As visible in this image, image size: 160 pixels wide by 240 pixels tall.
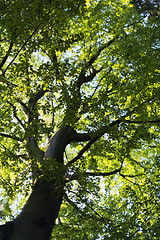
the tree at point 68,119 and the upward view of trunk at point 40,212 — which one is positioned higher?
the tree at point 68,119

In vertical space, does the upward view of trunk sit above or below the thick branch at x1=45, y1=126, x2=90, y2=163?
below

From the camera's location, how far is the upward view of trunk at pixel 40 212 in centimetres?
404

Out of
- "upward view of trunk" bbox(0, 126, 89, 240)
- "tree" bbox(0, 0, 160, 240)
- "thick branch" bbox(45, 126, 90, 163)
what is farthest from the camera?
"thick branch" bbox(45, 126, 90, 163)

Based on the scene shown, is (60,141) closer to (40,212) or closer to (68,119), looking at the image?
(68,119)

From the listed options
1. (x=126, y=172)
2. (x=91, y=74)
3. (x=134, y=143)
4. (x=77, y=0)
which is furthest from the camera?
(x=126, y=172)

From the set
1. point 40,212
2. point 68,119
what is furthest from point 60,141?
point 40,212

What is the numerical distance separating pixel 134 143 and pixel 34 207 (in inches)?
154

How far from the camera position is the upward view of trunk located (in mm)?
4035

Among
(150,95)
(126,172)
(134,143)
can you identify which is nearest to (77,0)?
(150,95)

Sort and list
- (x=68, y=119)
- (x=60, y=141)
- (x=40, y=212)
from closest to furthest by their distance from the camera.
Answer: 1. (x=40, y=212)
2. (x=68, y=119)
3. (x=60, y=141)

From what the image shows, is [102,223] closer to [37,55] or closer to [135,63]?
[135,63]

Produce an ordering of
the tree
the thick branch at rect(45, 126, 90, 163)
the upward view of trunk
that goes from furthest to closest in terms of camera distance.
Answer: the thick branch at rect(45, 126, 90, 163), the tree, the upward view of trunk

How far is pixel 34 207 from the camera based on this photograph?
16.2ft

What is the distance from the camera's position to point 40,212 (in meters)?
4.82
